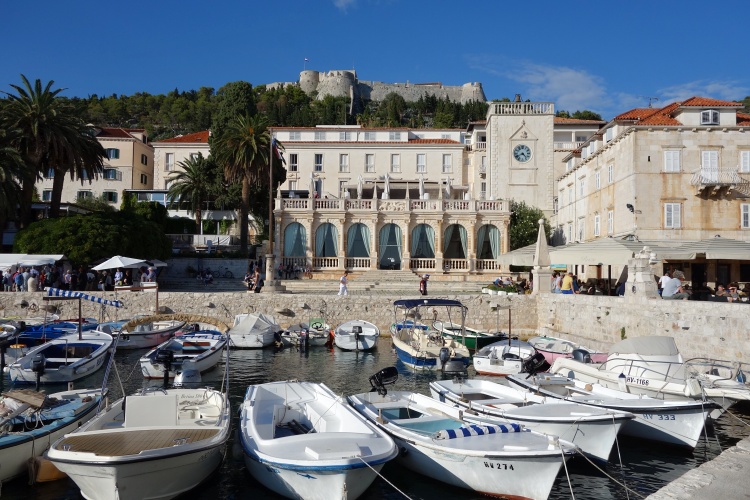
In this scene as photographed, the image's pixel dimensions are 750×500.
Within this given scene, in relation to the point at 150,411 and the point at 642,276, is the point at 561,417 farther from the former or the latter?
the point at 642,276

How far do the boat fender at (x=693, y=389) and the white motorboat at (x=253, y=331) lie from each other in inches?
785

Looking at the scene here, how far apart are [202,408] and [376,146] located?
54.8 metres

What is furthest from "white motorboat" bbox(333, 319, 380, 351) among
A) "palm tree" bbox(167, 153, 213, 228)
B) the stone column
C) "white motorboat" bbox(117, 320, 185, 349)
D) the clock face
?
the clock face

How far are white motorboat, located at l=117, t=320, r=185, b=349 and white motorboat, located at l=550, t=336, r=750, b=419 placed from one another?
2005 cm

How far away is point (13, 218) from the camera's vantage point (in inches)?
1800

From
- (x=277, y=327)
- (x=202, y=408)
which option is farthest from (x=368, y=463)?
(x=277, y=327)

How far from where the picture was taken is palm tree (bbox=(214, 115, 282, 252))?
50.8 meters

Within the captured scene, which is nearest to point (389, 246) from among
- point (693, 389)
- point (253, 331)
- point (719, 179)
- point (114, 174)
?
point (253, 331)

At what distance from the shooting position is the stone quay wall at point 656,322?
64.4 ft

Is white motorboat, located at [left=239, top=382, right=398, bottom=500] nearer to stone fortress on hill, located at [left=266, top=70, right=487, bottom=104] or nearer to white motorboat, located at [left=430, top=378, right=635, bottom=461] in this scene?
white motorboat, located at [left=430, top=378, right=635, bottom=461]

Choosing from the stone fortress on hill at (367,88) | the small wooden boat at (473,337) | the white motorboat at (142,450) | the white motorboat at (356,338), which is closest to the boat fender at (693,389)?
the white motorboat at (142,450)

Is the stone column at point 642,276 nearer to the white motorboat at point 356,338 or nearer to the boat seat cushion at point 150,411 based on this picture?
the white motorboat at point 356,338

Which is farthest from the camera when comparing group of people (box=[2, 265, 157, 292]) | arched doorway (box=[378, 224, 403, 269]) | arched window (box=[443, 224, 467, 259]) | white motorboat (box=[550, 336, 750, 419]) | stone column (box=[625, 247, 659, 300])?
arched window (box=[443, 224, 467, 259])

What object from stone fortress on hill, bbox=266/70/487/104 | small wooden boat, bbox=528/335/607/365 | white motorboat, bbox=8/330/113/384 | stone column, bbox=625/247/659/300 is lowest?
white motorboat, bbox=8/330/113/384
